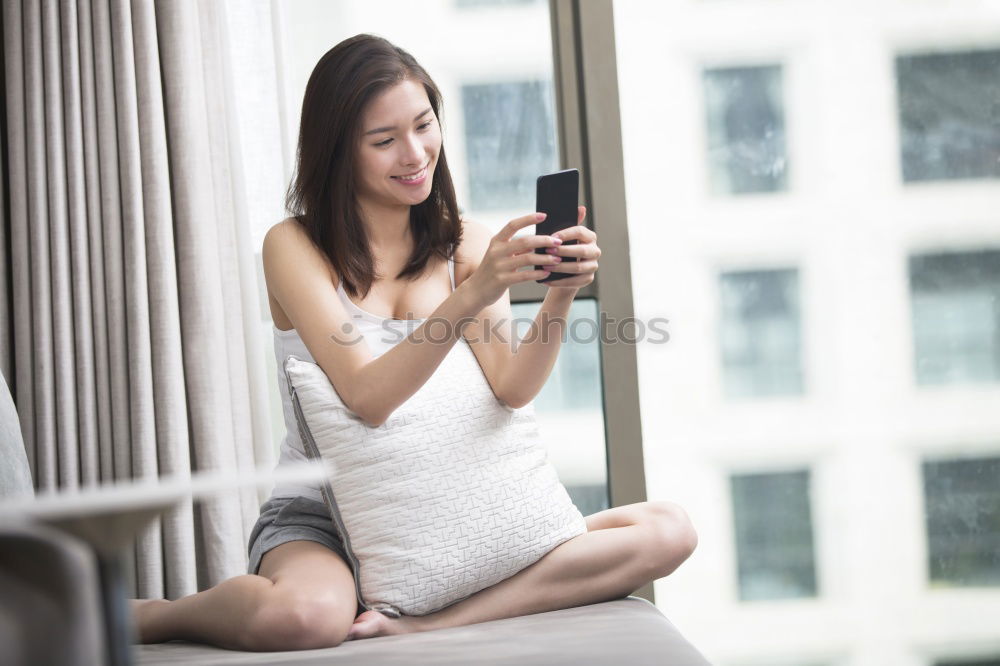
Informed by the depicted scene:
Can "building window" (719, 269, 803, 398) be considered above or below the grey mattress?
above

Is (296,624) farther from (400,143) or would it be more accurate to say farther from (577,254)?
(400,143)

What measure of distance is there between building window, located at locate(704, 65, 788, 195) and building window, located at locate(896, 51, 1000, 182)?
0.31m

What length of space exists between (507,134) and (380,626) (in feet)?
4.21

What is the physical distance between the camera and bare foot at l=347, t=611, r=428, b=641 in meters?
1.34

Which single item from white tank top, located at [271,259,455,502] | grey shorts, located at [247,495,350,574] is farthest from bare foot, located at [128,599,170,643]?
white tank top, located at [271,259,455,502]

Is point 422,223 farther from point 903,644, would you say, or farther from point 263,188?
point 903,644

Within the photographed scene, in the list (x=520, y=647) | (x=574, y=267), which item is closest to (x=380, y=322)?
(x=574, y=267)

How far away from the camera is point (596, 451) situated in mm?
2270

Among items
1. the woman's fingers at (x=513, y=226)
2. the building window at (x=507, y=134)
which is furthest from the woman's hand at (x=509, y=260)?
the building window at (x=507, y=134)

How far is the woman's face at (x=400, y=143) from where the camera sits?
164 cm

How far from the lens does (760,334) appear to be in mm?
2303

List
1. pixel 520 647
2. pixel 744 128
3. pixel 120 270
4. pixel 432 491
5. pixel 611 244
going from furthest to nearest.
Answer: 1. pixel 744 128
2. pixel 611 244
3. pixel 120 270
4. pixel 432 491
5. pixel 520 647

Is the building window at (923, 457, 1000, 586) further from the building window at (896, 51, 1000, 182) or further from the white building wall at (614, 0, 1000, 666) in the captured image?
the building window at (896, 51, 1000, 182)

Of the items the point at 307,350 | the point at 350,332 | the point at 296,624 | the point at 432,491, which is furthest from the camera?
the point at 307,350
